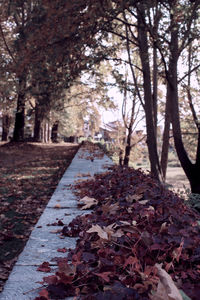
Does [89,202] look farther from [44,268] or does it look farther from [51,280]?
[51,280]

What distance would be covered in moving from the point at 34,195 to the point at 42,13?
394 cm

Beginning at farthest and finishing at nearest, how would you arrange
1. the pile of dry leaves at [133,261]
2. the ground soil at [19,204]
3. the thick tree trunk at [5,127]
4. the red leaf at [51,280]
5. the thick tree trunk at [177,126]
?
1. the thick tree trunk at [5,127]
2. the thick tree trunk at [177,126]
3. the ground soil at [19,204]
4. the red leaf at [51,280]
5. the pile of dry leaves at [133,261]

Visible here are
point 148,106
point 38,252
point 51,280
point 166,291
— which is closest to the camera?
point 166,291

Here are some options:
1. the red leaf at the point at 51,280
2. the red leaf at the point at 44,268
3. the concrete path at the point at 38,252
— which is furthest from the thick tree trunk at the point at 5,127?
the red leaf at the point at 51,280

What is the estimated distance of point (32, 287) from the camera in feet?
6.18

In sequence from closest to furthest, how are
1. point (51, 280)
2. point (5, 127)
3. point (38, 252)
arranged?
1. point (51, 280)
2. point (38, 252)
3. point (5, 127)

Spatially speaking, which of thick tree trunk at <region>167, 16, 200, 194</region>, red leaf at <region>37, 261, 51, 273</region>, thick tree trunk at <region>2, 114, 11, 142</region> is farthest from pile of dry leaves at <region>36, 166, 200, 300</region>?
thick tree trunk at <region>2, 114, 11, 142</region>

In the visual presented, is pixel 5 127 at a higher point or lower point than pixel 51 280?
higher

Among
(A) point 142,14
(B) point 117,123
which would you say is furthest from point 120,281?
(B) point 117,123

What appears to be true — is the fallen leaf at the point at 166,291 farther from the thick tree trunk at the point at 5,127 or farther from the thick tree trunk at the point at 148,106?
the thick tree trunk at the point at 5,127

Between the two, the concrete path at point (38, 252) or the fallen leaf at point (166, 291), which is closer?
the fallen leaf at point (166, 291)

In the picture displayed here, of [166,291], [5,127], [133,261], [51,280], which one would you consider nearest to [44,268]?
[51,280]

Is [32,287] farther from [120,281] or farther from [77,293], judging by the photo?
[120,281]

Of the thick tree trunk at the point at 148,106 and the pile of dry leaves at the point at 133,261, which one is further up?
the thick tree trunk at the point at 148,106
